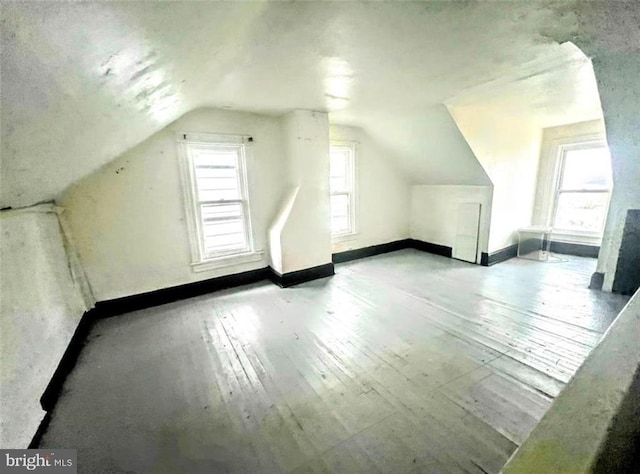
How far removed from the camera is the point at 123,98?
1462 mm

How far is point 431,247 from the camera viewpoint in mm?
5031

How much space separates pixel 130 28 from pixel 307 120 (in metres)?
2.66

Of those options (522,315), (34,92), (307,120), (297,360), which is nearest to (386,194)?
(307,120)

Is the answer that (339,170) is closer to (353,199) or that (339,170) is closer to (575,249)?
(353,199)

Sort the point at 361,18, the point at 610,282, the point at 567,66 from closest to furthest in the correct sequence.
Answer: the point at 361,18, the point at 567,66, the point at 610,282

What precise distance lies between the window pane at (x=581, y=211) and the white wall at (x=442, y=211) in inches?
63.0

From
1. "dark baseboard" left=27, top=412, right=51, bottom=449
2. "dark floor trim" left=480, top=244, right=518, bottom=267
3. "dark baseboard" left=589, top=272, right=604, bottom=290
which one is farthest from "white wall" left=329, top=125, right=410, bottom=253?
"dark baseboard" left=27, top=412, right=51, bottom=449

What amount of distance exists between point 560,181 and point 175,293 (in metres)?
6.06

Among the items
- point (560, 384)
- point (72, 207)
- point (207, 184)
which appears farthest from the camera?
point (207, 184)

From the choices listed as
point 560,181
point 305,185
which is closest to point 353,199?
point 305,185

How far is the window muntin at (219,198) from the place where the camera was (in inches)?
129

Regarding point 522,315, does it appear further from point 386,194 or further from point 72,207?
point 72,207

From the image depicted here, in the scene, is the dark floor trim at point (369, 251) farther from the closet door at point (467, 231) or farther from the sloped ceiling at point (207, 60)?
the sloped ceiling at point (207, 60)

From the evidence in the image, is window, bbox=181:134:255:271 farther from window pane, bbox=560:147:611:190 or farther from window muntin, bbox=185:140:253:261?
window pane, bbox=560:147:611:190
